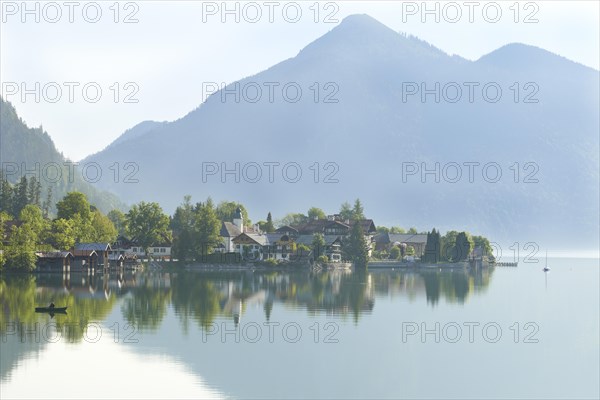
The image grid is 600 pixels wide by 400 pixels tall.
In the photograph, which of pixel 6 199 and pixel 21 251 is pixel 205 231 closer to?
pixel 21 251

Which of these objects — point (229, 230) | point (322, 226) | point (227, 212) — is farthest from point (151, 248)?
point (322, 226)

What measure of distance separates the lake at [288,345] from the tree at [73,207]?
40.5 meters

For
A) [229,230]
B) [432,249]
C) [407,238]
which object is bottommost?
[432,249]

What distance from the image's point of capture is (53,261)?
103688mm

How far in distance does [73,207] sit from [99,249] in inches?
468

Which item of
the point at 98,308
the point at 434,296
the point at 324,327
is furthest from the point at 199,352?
the point at 434,296

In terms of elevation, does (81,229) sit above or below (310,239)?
above

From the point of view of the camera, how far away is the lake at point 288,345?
38.8m

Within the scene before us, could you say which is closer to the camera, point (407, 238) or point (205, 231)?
point (205, 231)

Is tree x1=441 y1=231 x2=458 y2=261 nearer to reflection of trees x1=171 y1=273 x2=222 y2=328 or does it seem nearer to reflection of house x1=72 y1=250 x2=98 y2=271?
reflection of house x1=72 y1=250 x2=98 y2=271

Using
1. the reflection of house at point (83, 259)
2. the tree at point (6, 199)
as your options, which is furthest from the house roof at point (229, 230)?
the reflection of house at point (83, 259)

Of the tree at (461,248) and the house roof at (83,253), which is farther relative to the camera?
the tree at (461,248)

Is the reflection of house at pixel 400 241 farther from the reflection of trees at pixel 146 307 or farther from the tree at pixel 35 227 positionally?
the reflection of trees at pixel 146 307

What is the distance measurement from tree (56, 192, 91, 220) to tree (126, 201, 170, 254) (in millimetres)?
9847
